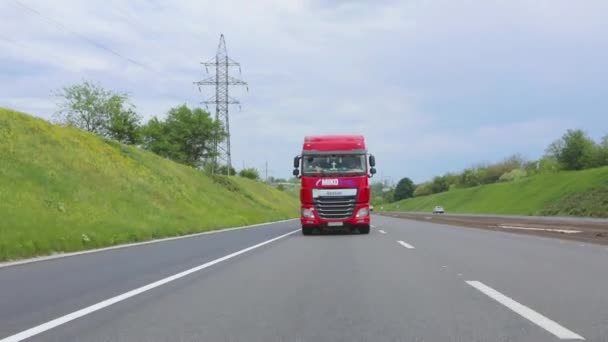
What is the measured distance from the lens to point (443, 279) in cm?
852

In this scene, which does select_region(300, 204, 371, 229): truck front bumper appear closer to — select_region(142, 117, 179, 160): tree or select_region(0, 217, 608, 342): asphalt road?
select_region(0, 217, 608, 342): asphalt road

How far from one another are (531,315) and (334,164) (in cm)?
1472

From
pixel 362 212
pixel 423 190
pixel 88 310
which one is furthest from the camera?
pixel 423 190

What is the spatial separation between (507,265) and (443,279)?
2.39 metres

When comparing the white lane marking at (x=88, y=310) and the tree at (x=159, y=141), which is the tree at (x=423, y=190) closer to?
the tree at (x=159, y=141)

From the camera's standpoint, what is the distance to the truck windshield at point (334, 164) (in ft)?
66.5

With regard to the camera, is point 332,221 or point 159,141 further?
point 159,141

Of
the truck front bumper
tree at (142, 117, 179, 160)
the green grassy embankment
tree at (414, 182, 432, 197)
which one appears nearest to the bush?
tree at (414, 182, 432, 197)

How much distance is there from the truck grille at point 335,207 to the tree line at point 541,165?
81.4 meters

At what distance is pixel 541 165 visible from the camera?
121 meters

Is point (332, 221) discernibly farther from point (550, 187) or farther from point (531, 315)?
point (550, 187)

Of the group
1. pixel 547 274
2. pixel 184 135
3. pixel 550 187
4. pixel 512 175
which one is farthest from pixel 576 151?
pixel 547 274

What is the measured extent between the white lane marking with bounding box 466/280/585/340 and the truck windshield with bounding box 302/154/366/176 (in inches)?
495

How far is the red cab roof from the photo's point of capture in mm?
20719
